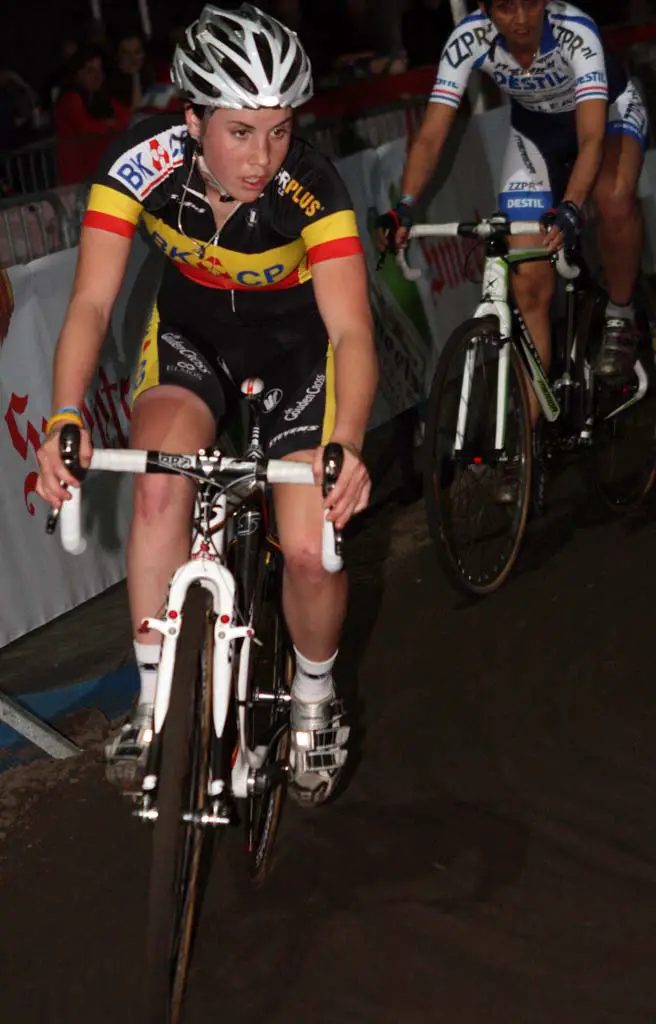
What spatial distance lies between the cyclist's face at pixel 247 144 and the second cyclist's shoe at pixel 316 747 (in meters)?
1.52

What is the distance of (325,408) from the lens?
413 cm

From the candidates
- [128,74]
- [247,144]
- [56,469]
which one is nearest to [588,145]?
[247,144]

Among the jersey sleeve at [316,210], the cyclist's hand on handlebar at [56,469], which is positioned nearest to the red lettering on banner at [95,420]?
the jersey sleeve at [316,210]

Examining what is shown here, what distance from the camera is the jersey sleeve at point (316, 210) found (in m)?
3.93

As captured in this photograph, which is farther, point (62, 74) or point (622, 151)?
point (62, 74)

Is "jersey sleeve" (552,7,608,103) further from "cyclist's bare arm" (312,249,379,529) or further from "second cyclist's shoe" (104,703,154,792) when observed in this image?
"second cyclist's shoe" (104,703,154,792)

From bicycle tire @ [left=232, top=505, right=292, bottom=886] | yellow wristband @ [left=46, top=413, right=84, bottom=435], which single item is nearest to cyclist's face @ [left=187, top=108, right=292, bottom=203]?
yellow wristband @ [left=46, top=413, right=84, bottom=435]

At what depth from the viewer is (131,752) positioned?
3627 mm

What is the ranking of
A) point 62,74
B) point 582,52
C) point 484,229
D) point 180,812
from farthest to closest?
point 62,74 < point 582,52 < point 484,229 < point 180,812

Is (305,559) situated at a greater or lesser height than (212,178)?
lesser

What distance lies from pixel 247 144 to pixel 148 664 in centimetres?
139

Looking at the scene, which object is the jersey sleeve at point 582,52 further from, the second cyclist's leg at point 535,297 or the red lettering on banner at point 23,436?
the red lettering on banner at point 23,436

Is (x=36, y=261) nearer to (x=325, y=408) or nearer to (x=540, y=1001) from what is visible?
(x=325, y=408)

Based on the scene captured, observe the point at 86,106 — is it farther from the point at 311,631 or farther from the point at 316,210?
the point at 311,631
